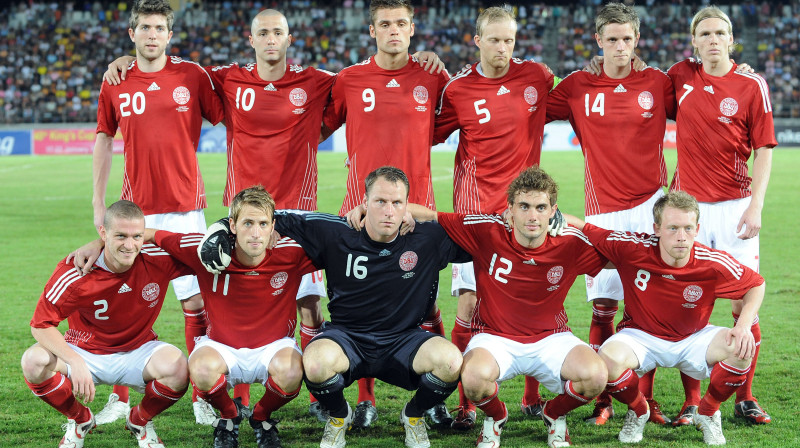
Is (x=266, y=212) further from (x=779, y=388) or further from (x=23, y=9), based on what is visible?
(x=23, y=9)

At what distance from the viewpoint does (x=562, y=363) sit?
14.4 ft

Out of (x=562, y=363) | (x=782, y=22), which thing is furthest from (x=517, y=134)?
(x=782, y=22)

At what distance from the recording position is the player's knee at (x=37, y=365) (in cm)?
421

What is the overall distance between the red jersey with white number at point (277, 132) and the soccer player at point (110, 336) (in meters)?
0.89

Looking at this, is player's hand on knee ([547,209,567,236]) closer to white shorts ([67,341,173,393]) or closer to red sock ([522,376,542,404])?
red sock ([522,376,542,404])

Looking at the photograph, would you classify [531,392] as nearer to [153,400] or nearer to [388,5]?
[153,400]

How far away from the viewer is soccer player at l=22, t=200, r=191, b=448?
4.27m

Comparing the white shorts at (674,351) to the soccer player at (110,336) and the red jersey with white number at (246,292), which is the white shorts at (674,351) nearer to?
the red jersey with white number at (246,292)

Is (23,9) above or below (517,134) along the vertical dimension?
above

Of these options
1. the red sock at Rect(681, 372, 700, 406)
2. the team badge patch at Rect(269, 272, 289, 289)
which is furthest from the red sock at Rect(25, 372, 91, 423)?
the red sock at Rect(681, 372, 700, 406)

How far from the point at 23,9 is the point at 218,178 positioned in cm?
2025

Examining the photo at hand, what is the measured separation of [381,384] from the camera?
5676mm

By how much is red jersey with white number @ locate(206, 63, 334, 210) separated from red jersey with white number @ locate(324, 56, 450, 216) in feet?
0.74

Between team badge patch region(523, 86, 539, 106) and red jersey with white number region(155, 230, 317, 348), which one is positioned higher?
team badge patch region(523, 86, 539, 106)
